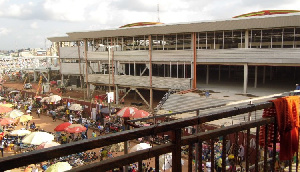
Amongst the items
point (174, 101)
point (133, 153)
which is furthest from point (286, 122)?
point (174, 101)

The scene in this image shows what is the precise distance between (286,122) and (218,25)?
2116 cm

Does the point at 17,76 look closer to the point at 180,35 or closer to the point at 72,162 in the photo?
the point at 180,35

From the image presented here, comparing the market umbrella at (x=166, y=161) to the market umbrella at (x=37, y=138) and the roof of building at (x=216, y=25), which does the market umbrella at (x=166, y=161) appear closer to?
the market umbrella at (x=37, y=138)

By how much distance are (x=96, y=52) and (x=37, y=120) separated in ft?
35.6

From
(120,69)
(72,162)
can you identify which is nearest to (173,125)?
(72,162)

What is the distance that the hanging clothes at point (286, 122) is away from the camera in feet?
10.9

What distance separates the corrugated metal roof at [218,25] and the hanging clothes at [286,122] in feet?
63.3

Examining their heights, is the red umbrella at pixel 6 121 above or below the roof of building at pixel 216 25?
below

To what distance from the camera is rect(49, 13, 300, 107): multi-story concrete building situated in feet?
71.4

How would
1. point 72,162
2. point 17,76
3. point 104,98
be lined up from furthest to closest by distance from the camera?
1. point 17,76
2. point 104,98
3. point 72,162

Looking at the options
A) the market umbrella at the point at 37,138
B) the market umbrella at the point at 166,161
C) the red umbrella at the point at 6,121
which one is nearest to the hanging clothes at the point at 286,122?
the market umbrella at the point at 166,161

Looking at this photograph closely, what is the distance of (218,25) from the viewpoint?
23.3 metres

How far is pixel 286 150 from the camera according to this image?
11.6 feet

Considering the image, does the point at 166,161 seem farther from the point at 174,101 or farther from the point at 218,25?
the point at 218,25
